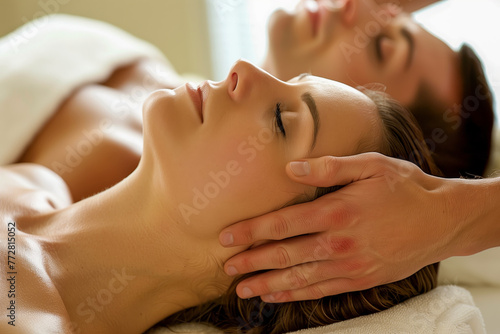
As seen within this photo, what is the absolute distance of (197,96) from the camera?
1131 millimetres

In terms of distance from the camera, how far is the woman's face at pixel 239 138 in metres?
1.07

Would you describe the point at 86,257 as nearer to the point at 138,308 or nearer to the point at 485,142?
the point at 138,308

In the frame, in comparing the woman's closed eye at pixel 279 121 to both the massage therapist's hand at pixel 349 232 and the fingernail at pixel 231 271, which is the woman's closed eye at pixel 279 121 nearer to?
the massage therapist's hand at pixel 349 232

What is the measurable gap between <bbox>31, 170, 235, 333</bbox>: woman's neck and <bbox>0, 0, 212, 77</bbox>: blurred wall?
1982mm

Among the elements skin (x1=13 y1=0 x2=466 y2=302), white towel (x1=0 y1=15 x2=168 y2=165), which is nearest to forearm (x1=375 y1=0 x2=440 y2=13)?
skin (x1=13 y1=0 x2=466 y2=302)

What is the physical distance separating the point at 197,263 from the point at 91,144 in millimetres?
649

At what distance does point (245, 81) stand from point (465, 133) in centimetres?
84

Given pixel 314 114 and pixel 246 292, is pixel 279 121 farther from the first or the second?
pixel 246 292

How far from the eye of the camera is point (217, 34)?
3.01 m

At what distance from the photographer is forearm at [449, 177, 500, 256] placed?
3.77ft

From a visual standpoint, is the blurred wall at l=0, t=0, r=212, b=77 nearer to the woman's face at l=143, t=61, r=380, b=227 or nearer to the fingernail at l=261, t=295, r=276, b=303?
the woman's face at l=143, t=61, r=380, b=227

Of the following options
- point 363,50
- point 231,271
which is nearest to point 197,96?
point 231,271

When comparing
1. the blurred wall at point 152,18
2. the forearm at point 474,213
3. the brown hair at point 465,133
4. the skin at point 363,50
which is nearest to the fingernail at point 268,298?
the forearm at point 474,213

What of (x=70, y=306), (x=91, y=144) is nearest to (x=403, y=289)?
(x=70, y=306)
